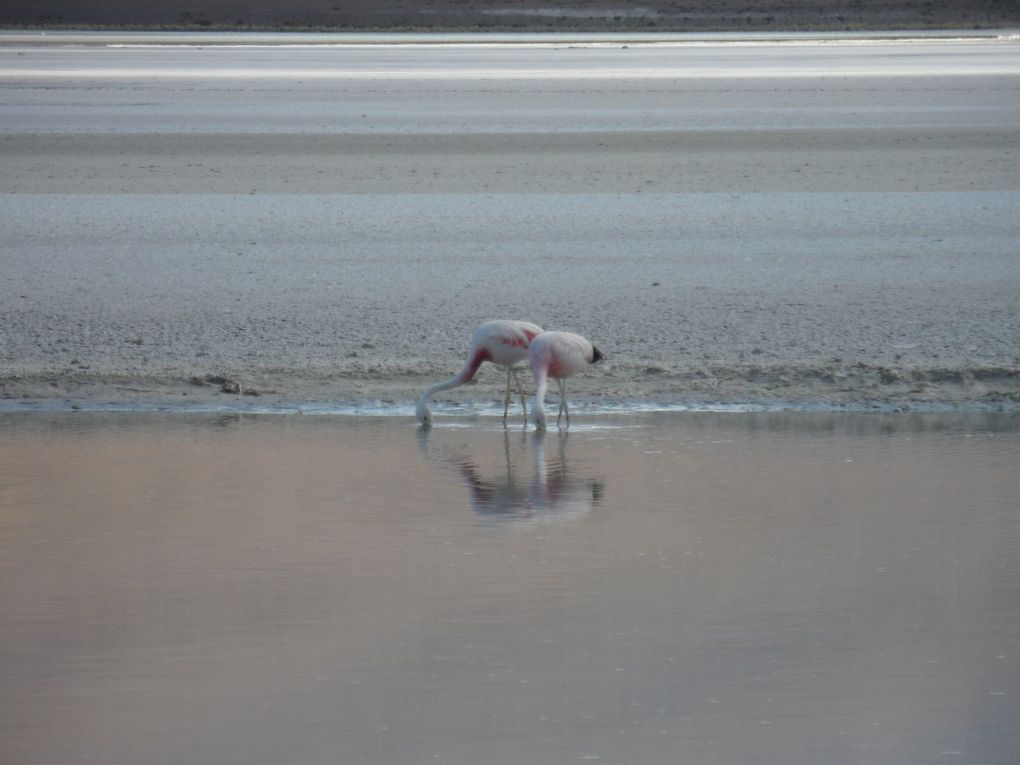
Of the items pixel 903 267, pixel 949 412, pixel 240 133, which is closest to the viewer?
pixel 949 412

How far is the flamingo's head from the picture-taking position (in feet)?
27.5

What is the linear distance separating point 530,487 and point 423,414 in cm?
132

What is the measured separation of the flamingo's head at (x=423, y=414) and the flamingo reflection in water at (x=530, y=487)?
14.6 inches

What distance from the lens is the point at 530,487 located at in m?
7.20

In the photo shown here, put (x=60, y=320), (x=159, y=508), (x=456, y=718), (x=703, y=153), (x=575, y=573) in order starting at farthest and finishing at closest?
→ 1. (x=703, y=153)
2. (x=60, y=320)
3. (x=159, y=508)
4. (x=575, y=573)
5. (x=456, y=718)

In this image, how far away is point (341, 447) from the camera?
7980 millimetres

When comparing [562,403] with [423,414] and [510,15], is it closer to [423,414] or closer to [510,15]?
[423,414]

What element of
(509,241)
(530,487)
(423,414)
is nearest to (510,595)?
(530,487)

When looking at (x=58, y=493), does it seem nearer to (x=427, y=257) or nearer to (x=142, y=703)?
(x=142, y=703)

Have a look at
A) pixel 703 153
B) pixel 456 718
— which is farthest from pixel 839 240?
pixel 456 718

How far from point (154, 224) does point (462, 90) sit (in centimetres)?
897

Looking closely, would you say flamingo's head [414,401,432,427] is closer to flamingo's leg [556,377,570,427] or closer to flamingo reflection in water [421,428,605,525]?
flamingo reflection in water [421,428,605,525]

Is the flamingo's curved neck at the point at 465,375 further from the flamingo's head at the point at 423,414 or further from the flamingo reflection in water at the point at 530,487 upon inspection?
the flamingo reflection in water at the point at 530,487

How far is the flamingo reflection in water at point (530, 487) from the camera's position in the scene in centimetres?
675
